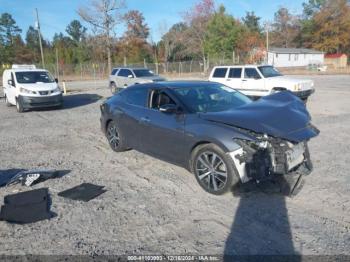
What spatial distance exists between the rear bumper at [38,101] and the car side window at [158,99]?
31.8ft

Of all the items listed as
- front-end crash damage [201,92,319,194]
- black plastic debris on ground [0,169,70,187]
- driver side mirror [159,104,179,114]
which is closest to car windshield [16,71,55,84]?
black plastic debris on ground [0,169,70,187]

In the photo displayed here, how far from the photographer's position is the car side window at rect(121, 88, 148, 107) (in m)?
6.19

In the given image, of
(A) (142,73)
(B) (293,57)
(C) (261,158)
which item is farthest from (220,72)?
(B) (293,57)

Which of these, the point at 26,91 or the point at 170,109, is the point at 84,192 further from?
the point at 26,91

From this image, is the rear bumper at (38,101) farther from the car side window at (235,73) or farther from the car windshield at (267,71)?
the car windshield at (267,71)

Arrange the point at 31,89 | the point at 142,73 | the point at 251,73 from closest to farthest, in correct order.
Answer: the point at 31,89, the point at 251,73, the point at 142,73

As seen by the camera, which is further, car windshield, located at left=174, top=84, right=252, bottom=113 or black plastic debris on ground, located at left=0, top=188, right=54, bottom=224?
car windshield, located at left=174, top=84, right=252, bottom=113

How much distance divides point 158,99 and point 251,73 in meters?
9.78

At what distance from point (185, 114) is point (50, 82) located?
11730 mm

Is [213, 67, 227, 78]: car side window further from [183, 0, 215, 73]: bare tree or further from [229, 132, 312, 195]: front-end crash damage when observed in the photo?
[183, 0, 215, 73]: bare tree

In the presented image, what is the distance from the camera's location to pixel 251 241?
11.6 feet

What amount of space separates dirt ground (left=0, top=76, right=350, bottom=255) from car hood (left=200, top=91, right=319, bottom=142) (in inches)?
34.9

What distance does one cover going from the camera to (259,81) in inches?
564

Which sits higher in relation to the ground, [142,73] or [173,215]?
[142,73]
